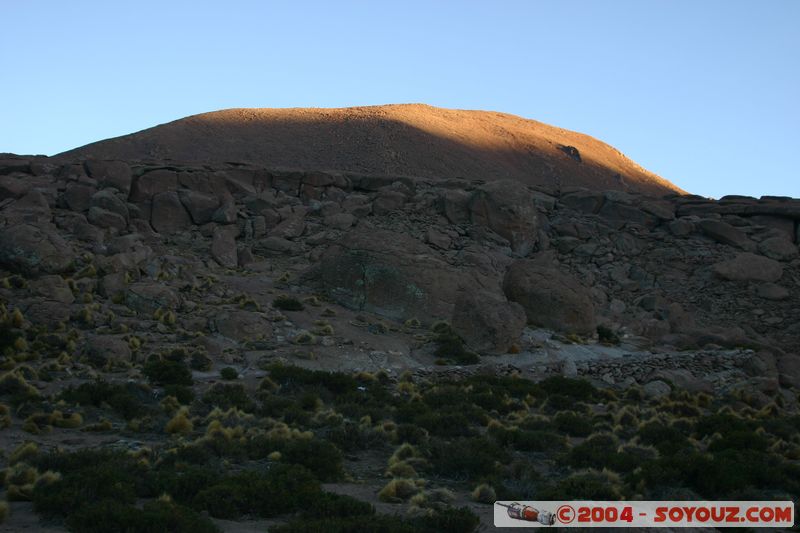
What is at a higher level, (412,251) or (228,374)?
(412,251)

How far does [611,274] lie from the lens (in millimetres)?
41938

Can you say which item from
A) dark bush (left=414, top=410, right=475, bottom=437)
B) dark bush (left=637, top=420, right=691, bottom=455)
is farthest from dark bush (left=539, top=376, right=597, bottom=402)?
dark bush (left=414, top=410, right=475, bottom=437)

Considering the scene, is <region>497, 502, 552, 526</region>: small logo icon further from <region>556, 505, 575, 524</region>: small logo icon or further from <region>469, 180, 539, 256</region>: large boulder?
<region>469, 180, 539, 256</region>: large boulder

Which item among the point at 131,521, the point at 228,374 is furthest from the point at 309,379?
the point at 131,521

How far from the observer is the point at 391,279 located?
3095 cm

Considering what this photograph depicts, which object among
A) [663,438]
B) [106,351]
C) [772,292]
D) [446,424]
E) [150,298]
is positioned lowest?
[663,438]

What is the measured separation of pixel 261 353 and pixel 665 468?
46.6 ft

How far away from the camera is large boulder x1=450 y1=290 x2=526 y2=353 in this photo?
27.3 metres

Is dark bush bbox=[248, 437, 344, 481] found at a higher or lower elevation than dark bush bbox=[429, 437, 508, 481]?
higher

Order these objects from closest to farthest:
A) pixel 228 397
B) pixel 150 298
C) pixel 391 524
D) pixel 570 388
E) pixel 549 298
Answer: pixel 391 524 < pixel 228 397 < pixel 570 388 < pixel 150 298 < pixel 549 298

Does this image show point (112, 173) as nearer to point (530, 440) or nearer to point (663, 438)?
point (530, 440)

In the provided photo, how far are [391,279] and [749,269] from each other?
67.9 ft

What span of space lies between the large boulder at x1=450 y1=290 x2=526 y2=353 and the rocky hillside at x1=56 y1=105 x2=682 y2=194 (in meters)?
25.2

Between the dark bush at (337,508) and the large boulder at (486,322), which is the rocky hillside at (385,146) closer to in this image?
the large boulder at (486,322)
